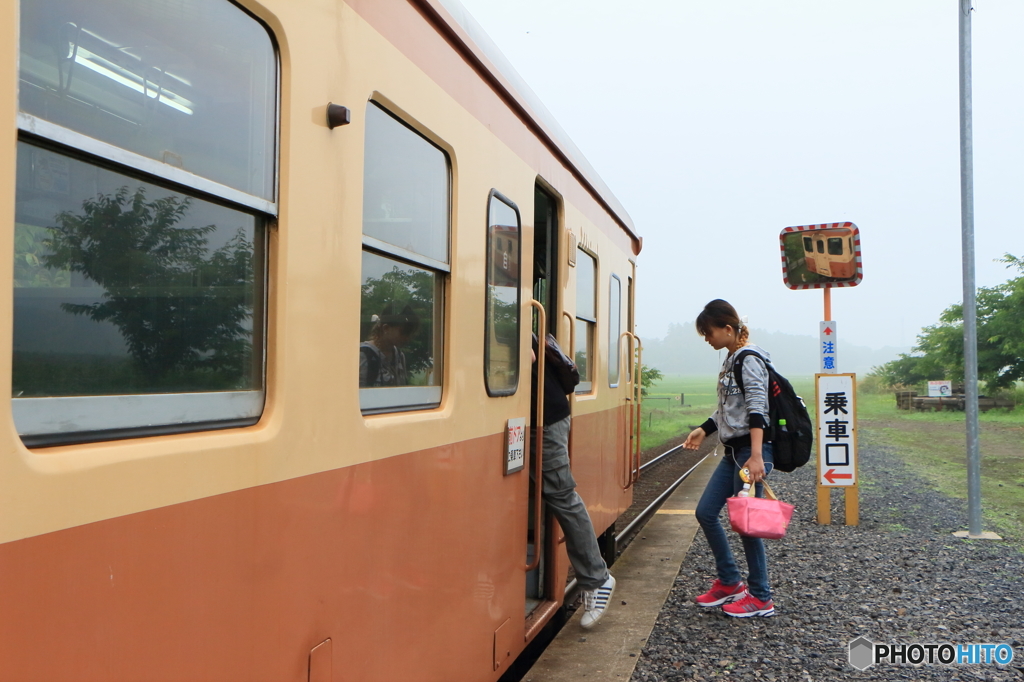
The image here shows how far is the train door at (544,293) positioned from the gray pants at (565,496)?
0.12m

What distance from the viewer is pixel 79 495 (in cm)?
132

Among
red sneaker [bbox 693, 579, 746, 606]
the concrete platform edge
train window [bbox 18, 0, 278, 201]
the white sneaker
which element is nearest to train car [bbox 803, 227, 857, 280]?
the concrete platform edge

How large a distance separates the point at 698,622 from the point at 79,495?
4.14 metres

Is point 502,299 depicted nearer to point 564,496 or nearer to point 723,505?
point 564,496

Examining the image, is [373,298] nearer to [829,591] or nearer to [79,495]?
[79,495]

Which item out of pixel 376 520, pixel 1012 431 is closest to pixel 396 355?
pixel 376 520

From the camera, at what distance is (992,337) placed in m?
28.5

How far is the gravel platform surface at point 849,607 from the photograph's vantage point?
422 centimetres

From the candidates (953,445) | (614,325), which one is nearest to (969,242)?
(614,325)

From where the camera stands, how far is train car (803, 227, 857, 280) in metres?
7.68

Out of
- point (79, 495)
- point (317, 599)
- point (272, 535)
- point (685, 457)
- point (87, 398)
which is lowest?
point (685, 457)

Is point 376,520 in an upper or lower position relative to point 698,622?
upper

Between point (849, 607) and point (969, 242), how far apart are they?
3726mm

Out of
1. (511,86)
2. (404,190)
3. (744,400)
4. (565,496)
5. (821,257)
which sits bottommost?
(565,496)
